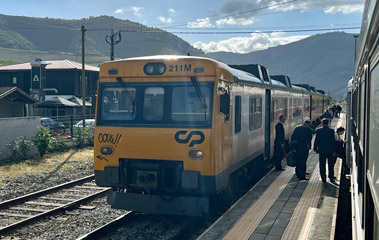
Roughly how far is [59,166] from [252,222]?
10188 millimetres

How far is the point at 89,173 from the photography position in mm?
14344

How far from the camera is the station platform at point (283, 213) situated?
21.5 ft

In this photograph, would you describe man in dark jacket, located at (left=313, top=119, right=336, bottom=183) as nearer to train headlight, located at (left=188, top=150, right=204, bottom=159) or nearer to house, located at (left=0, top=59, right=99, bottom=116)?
train headlight, located at (left=188, top=150, right=204, bottom=159)

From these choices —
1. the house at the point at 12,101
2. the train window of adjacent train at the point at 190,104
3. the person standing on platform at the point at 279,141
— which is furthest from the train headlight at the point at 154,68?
the house at the point at 12,101

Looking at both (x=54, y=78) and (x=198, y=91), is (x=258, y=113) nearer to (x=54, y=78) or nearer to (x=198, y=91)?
(x=198, y=91)

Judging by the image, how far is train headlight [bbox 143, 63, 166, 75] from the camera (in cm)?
766

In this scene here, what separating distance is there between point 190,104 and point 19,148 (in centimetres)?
1097

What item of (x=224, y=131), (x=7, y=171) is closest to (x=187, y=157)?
(x=224, y=131)

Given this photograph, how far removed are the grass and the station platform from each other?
7973 millimetres

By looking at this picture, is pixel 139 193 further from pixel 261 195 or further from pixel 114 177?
pixel 261 195

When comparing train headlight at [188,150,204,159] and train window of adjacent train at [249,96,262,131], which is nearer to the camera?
train headlight at [188,150,204,159]

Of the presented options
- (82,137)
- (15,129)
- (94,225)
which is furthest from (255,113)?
(82,137)

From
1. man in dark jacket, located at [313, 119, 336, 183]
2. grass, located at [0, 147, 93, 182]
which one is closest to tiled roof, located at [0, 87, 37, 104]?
grass, located at [0, 147, 93, 182]

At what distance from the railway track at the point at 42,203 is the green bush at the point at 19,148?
197 inches
